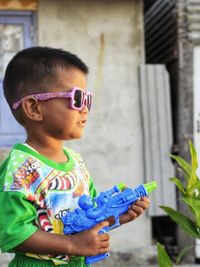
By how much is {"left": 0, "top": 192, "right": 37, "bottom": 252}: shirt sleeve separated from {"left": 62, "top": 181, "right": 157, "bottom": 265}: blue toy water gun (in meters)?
0.12

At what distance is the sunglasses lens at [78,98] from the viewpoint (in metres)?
2.00

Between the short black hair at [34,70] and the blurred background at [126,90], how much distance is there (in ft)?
13.8

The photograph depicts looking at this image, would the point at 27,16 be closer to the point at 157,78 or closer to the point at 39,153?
the point at 157,78

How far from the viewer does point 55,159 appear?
205 cm

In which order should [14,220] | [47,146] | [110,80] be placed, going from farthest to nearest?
[110,80] < [47,146] < [14,220]

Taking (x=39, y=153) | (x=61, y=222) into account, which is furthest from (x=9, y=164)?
(x=61, y=222)

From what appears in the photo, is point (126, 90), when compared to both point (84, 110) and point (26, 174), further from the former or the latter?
point (26, 174)

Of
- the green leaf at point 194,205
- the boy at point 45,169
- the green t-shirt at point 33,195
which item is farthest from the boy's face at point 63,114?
the green leaf at point 194,205

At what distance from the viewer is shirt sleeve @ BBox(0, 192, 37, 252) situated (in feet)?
5.99

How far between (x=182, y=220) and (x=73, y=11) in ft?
14.2

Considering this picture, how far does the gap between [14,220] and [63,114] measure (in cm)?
40

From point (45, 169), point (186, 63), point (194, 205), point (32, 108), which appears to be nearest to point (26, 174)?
point (45, 169)

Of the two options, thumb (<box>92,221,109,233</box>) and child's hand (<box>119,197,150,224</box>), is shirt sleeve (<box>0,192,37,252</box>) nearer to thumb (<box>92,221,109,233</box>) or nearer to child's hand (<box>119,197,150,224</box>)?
thumb (<box>92,221,109,233</box>)

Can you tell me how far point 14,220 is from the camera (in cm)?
183
